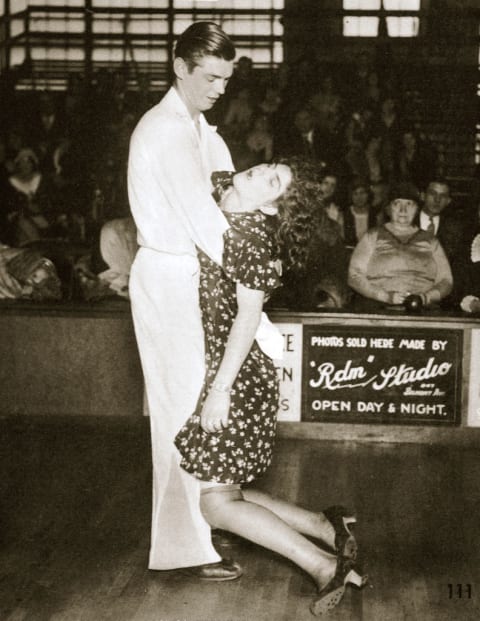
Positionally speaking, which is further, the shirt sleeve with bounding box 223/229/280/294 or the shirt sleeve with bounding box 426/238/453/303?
the shirt sleeve with bounding box 426/238/453/303

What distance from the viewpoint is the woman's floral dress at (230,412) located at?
12.0 feet

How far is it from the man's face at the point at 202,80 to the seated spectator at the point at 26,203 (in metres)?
5.55

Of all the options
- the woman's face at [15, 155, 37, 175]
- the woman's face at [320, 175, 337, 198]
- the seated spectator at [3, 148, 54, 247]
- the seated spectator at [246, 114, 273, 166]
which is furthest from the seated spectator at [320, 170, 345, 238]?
the woman's face at [15, 155, 37, 175]

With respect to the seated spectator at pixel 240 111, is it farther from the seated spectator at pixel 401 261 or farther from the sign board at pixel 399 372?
the sign board at pixel 399 372

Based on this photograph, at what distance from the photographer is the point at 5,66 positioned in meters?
13.3

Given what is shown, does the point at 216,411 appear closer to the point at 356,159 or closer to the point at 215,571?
the point at 215,571

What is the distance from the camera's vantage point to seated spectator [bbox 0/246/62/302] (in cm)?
687

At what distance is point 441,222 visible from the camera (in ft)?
24.8

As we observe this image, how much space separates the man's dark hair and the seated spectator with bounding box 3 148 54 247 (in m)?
5.64

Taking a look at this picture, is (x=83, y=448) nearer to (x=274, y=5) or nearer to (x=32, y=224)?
(x=32, y=224)

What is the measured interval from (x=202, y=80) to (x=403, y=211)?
12.0 ft

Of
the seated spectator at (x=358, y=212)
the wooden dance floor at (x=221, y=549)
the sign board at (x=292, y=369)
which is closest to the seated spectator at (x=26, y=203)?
the seated spectator at (x=358, y=212)

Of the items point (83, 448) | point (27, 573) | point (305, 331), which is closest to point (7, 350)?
point (83, 448)

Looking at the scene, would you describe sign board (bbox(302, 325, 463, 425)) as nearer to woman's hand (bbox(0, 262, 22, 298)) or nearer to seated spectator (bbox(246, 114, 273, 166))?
woman's hand (bbox(0, 262, 22, 298))
